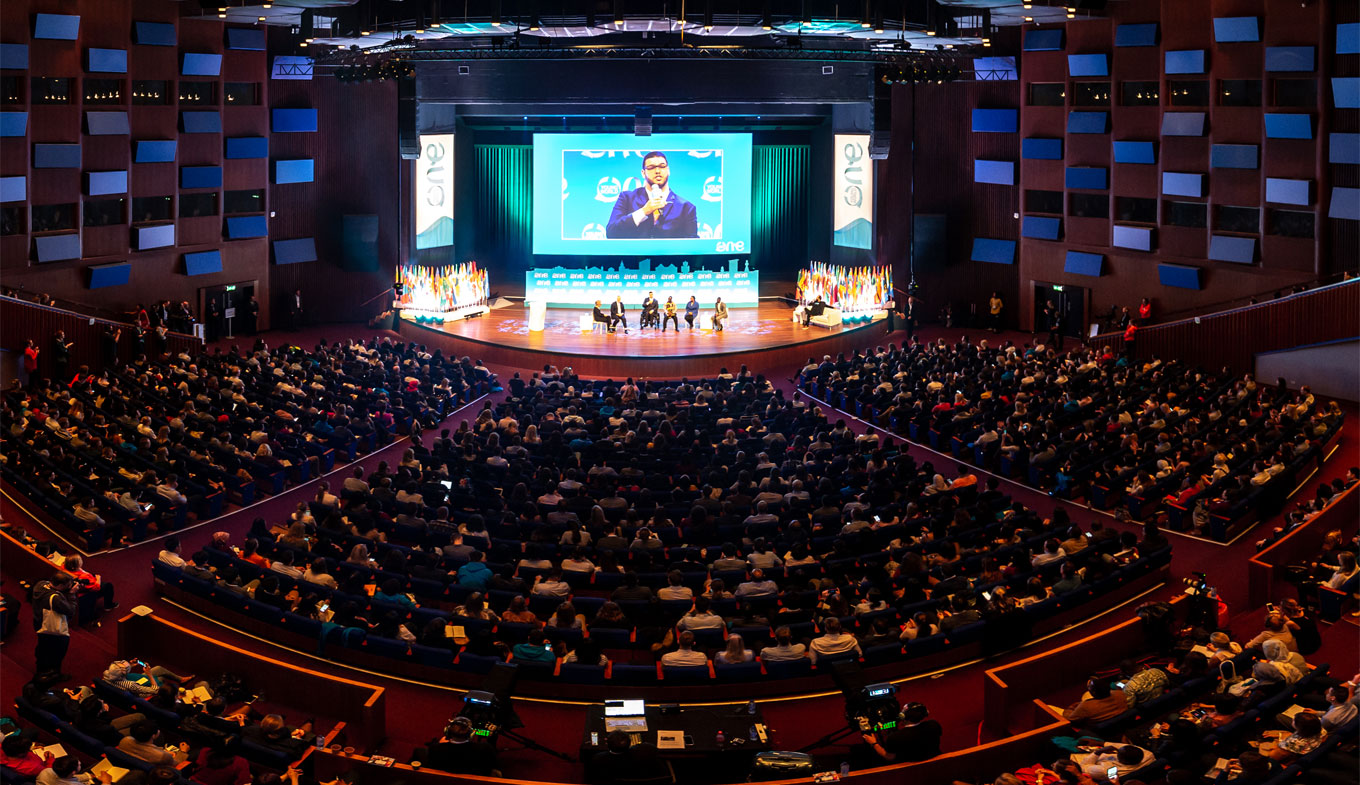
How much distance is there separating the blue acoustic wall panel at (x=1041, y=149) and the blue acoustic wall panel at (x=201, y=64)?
19.1 m

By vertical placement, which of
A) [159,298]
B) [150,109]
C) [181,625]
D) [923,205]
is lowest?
[181,625]

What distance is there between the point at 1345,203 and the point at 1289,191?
120 centimetres

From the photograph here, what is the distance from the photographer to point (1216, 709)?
38.5 ft

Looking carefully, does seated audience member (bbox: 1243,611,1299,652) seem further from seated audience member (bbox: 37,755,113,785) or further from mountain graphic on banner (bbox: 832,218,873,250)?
mountain graphic on banner (bbox: 832,218,873,250)

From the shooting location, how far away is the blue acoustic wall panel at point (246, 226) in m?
31.5

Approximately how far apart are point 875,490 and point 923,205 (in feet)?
58.9

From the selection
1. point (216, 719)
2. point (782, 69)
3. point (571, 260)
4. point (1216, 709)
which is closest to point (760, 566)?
point (1216, 709)

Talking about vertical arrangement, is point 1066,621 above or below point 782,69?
below

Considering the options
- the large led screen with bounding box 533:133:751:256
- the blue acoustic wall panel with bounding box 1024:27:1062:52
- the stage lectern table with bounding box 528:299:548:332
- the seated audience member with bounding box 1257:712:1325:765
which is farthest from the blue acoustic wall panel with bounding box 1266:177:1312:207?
the seated audience member with bounding box 1257:712:1325:765

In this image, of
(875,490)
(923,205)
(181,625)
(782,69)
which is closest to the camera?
(181,625)

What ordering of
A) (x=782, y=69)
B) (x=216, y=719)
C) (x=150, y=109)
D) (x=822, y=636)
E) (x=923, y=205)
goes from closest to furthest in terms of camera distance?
(x=216, y=719), (x=822, y=636), (x=150, y=109), (x=782, y=69), (x=923, y=205)

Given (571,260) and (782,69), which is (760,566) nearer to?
(782,69)

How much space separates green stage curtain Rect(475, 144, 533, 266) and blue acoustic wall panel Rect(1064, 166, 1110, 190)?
14.6 m

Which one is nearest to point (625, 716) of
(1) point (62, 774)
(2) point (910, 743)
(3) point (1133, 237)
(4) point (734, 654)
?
(4) point (734, 654)
